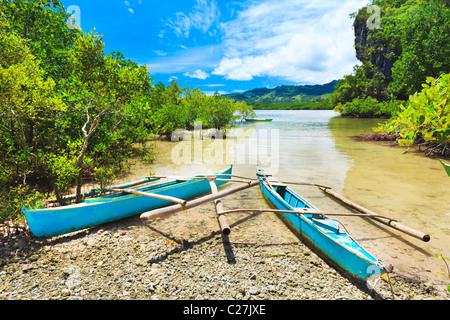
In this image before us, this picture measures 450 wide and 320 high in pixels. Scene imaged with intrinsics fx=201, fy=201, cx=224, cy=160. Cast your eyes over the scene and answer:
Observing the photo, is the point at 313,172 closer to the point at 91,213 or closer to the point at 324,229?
the point at 324,229

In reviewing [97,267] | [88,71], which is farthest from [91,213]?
[88,71]

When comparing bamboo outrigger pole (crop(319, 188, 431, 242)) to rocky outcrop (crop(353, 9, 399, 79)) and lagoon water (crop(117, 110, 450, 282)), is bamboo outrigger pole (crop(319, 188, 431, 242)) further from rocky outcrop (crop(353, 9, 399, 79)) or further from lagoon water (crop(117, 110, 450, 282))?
rocky outcrop (crop(353, 9, 399, 79))

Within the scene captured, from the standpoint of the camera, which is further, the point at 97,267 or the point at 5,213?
the point at 5,213

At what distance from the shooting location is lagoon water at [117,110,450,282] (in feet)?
17.1

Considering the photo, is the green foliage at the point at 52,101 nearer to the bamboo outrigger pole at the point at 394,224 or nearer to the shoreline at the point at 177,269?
the shoreline at the point at 177,269

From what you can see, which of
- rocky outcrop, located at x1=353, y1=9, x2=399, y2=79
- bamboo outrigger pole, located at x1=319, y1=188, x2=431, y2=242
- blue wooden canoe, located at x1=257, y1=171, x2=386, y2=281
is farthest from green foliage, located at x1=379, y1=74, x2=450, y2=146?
rocky outcrop, located at x1=353, y1=9, x2=399, y2=79

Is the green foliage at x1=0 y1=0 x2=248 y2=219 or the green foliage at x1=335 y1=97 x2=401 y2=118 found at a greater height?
the green foliage at x1=335 y1=97 x2=401 y2=118

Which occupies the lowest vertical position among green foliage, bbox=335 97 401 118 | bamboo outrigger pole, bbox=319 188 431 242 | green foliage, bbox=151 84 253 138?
bamboo outrigger pole, bbox=319 188 431 242

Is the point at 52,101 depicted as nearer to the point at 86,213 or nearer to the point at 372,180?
the point at 86,213

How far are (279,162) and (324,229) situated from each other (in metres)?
9.51
